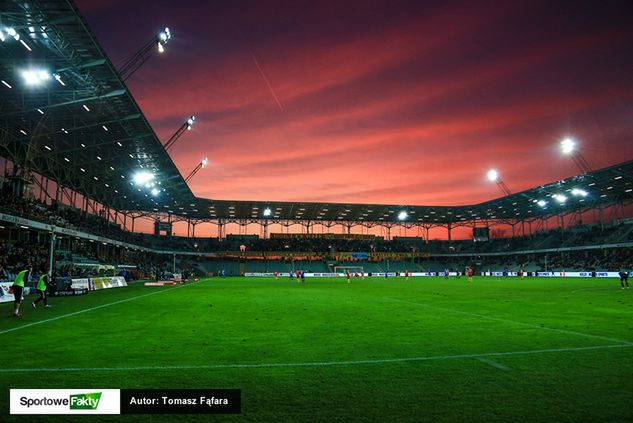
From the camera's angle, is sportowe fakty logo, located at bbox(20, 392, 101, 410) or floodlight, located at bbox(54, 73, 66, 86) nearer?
sportowe fakty logo, located at bbox(20, 392, 101, 410)

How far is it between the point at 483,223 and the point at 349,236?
33.4 m

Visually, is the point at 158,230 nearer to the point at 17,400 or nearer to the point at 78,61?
the point at 78,61

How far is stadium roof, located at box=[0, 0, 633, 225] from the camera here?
2358 centimetres

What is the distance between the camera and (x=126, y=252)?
3051 inches

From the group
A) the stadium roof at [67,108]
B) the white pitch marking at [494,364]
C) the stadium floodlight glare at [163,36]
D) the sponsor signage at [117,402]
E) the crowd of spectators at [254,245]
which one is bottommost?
the white pitch marking at [494,364]

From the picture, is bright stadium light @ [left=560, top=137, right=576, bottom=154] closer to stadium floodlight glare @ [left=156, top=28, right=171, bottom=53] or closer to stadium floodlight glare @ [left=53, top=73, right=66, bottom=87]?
stadium floodlight glare @ [left=156, top=28, right=171, bottom=53]

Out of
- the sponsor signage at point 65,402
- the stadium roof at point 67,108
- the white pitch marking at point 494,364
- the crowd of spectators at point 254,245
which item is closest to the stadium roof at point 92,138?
the stadium roof at point 67,108

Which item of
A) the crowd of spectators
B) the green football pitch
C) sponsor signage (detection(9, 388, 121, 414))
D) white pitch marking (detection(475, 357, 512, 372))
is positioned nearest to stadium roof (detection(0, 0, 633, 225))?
the crowd of spectators

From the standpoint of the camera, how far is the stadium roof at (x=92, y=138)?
928 inches

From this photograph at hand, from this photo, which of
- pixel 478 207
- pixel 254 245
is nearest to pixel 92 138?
pixel 254 245

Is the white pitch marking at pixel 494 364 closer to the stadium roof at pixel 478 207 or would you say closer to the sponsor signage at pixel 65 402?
the sponsor signage at pixel 65 402

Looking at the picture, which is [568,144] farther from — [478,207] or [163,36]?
[163,36]

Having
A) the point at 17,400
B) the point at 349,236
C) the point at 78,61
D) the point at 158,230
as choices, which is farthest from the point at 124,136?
the point at 349,236

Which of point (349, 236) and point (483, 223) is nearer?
point (483, 223)
